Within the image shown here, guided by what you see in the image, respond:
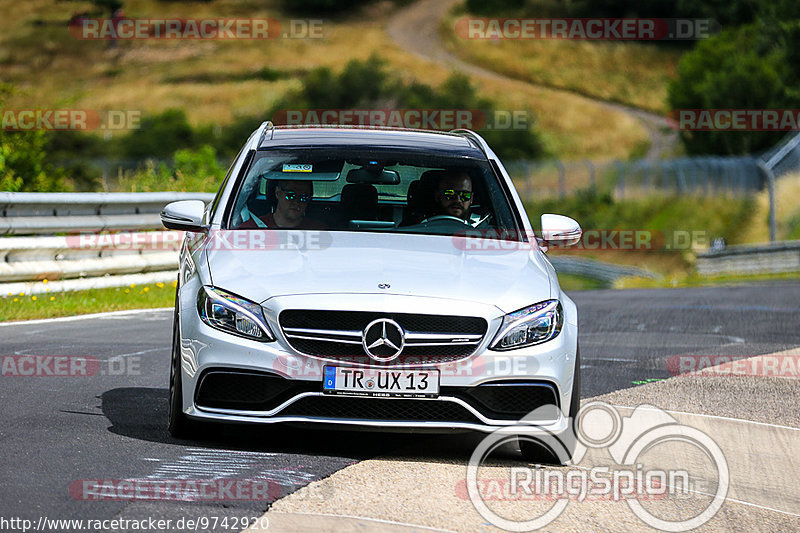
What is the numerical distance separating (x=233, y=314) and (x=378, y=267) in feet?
2.47

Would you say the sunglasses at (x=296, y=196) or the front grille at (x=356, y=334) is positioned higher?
the sunglasses at (x=296, y=196)

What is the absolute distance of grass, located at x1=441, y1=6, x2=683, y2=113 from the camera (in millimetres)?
99312

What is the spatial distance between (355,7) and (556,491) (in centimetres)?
12322

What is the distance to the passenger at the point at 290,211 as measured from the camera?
734 centimetres

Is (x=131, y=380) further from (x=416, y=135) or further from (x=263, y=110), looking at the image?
(x=263, y=110)

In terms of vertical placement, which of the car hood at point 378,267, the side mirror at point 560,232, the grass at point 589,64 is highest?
the grass at point 589,64

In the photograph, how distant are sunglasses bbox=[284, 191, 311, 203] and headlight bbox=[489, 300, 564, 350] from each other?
1.66 meters

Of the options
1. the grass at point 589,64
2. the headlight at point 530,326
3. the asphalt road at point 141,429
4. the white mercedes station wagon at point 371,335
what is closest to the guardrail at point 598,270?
the asphalt road at point 141,429

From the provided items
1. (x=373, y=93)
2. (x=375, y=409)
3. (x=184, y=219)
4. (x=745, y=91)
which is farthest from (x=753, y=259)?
(x=373, y=93)

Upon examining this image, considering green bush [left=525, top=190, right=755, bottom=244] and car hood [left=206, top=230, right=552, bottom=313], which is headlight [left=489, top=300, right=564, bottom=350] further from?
green bush [left=525, top=190, right=755, bottom=244]

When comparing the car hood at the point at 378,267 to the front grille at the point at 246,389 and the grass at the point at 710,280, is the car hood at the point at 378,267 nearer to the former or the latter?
the front grille at the point at 246,389

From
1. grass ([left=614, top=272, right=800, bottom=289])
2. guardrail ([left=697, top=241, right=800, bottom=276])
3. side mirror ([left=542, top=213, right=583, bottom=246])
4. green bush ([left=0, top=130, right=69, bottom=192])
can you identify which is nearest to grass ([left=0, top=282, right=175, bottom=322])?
green bush ([left=0, top=130, right=69, bottom=192])

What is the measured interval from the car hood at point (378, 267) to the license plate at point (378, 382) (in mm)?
377

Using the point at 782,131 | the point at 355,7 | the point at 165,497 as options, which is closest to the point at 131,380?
the point at 165,497
